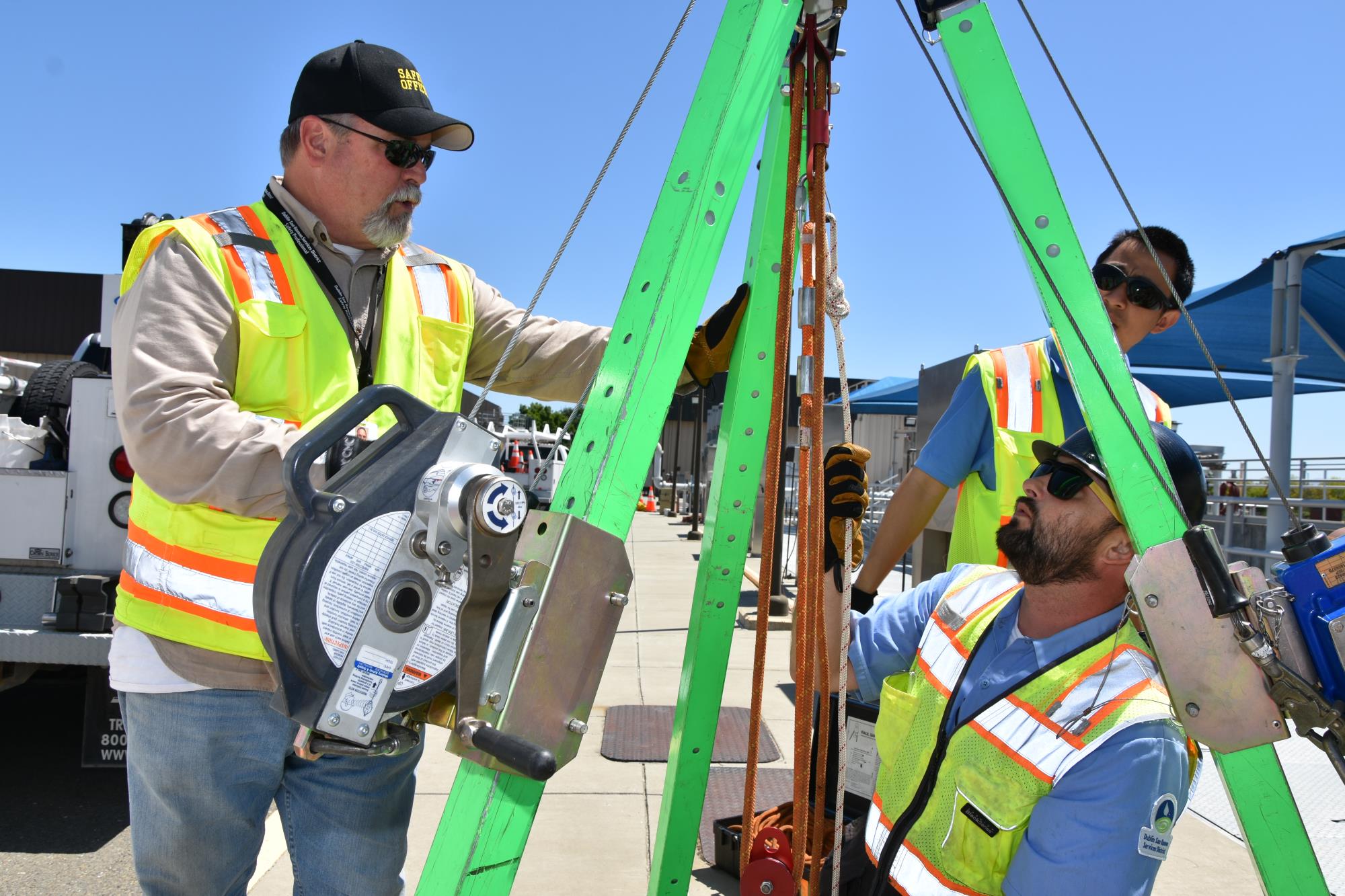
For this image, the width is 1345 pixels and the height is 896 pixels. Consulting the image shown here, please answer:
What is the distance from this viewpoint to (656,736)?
4789 mm

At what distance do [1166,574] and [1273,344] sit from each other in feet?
18.4

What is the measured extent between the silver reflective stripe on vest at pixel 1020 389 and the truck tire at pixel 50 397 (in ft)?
12.1

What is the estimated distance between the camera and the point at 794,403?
8.80m

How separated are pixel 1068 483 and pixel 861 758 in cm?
102

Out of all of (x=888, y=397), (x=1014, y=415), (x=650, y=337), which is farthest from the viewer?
(x=888, y=397)

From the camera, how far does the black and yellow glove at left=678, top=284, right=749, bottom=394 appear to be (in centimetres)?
192

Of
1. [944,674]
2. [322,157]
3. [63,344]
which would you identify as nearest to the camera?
[322,157]

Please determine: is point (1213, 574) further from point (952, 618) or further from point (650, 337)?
point (952, 618)

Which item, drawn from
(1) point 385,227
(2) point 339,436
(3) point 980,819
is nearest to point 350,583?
(2) point 339,436

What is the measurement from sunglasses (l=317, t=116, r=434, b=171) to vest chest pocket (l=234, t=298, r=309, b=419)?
13.8 inches

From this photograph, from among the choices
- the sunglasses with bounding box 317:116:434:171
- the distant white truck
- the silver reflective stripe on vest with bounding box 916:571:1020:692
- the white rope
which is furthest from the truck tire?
the silver reflective stripe on vest with bounding box 916:571:1020:692

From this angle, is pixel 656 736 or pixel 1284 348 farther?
pixel 1284 348

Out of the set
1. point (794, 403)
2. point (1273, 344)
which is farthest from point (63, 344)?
point (1273, 344)

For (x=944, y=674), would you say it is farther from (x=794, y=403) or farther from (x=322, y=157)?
(x=794, y=403)
